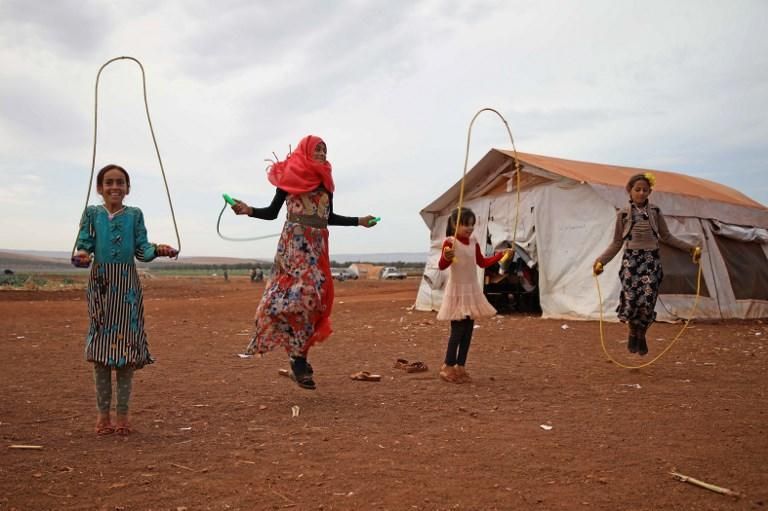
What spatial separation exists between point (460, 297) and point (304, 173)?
1.81m

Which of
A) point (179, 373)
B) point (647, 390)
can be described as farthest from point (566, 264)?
point (179, 373)

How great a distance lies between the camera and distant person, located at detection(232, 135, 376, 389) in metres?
5.08

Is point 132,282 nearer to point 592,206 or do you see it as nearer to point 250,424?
point 250,424

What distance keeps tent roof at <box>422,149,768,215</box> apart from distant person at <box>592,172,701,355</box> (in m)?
5.00

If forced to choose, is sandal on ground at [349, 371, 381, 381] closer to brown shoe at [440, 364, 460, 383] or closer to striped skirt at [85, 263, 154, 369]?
brown shoe at [440, 364, 460, 383]

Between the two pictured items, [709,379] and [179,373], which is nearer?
[709,379]

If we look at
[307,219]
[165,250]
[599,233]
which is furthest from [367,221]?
[599,233]

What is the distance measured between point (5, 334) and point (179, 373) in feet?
17.3

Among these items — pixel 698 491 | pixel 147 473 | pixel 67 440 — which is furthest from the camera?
pixel 67 440

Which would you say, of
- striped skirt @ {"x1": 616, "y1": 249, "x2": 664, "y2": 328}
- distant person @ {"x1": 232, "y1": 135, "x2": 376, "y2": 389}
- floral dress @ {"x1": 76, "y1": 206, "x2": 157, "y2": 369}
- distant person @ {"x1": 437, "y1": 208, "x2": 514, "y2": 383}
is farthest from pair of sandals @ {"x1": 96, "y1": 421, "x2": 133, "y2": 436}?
striped skirt @ {"x1": 616, "y1": 249, "x2": 664, "y2": 328}

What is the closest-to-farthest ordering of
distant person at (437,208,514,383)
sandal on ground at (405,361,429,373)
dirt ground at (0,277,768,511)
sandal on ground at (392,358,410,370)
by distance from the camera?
dirt ground at (0,277,768,511) < distant person at (437,208,514,383) < sandal on ground at (405,361,429,373) < sandal on ground at (392,358,410,370)

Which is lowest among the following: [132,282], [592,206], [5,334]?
[5,334]

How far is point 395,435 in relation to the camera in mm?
3926

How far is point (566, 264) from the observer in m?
12.1
